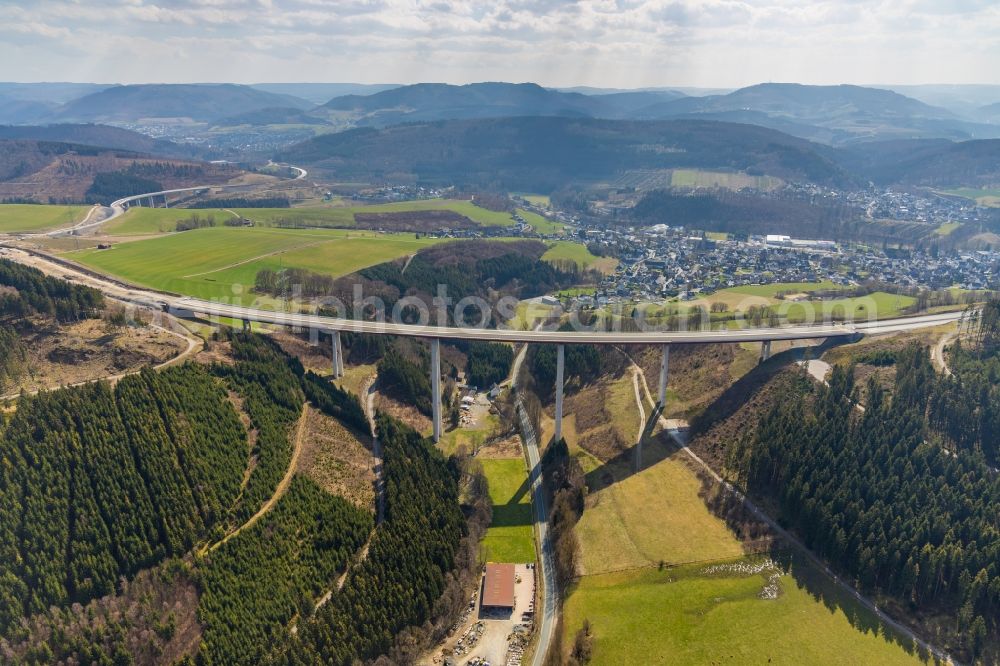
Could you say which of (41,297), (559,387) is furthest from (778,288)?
(41,297)

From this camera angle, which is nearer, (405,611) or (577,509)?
(405,611)

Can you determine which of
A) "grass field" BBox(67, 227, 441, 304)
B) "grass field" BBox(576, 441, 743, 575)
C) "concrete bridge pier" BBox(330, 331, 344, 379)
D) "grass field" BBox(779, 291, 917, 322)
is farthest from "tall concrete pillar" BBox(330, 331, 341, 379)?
"grass field" BBox(779, 291, 917, 322)

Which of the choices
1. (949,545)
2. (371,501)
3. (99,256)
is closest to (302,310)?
(371,501)

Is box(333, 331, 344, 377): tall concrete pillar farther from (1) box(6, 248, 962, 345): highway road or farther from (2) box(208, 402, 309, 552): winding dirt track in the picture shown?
(2) box(208, 402, 309, 552): winding dirt track

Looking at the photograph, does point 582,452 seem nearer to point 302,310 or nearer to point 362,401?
point 362,401

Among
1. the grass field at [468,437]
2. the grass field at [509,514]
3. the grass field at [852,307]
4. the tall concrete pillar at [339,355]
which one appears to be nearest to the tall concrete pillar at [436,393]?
the grass field at [468,437]

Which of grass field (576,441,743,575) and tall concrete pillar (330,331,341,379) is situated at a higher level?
tall concrete pillar (330,331,341,379)
